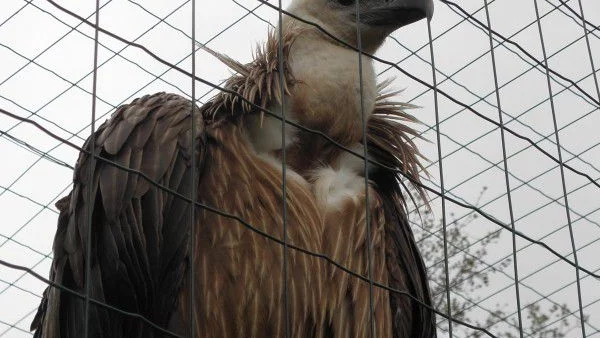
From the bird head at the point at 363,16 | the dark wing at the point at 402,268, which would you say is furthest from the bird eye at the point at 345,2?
the dark wing at the point at 402,268

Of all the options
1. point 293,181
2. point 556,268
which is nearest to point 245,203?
point 293,181

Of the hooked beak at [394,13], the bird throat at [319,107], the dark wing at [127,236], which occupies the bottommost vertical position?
the dark wing at [127,236]

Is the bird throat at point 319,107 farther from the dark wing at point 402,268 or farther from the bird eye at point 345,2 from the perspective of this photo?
the bird eye at point 345,2

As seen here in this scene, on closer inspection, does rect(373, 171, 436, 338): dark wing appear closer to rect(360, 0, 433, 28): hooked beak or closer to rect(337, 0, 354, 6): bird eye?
rect(360, 0, 433, 28): hooked beak

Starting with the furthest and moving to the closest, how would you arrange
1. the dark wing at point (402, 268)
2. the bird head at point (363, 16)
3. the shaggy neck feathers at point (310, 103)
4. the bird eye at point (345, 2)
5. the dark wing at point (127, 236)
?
the bird eye at point (345, 2)
the bird head at point (363, 16)
the dark wing at point (402, 268)
the shaggy neck feathers at point (310, 103)
the dark wing at point (127, 236)

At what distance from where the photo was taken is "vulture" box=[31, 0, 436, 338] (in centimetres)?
464

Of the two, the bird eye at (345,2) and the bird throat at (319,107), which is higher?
the bird eye at (345,2)

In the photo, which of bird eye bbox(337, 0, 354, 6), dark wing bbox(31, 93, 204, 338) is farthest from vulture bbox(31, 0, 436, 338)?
bird eye bbox(337, 0, 354, 6)

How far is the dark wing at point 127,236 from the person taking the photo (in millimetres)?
4613

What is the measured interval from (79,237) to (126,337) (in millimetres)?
363

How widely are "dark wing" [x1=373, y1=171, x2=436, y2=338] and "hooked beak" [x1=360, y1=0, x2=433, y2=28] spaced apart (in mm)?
584

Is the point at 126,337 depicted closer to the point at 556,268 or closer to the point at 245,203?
the point at 245,203

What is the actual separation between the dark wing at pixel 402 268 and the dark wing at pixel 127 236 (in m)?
0.83

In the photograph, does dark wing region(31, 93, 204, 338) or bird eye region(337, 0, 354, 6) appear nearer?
dark wing region(31, 93, 204, 338)
